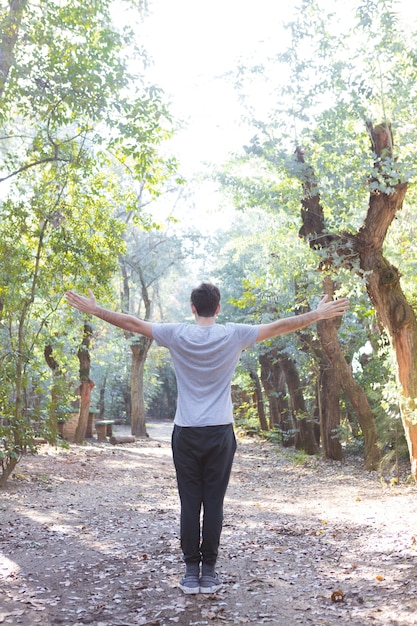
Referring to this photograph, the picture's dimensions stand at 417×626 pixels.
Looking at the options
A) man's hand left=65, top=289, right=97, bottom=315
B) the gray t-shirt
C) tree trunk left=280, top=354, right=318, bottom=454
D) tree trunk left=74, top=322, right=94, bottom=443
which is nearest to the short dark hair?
the gray t-shirt

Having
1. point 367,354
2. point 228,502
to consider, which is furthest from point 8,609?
point 367,354

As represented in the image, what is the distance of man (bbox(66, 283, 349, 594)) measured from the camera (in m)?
4.38

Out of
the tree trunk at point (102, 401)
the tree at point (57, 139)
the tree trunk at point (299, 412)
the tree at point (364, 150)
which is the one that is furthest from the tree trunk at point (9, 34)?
the tree trunk at point (102, 401)

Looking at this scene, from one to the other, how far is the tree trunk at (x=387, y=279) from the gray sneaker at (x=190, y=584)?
6.87m

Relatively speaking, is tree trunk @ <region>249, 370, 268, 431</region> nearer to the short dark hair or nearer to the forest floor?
the forest floor

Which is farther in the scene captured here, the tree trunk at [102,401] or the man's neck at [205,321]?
the tree trunk at [102,401]

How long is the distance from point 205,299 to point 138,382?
23.6 m

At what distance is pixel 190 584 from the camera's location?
4.45 m

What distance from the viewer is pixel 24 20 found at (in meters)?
10.5

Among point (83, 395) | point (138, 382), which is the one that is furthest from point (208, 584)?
point (138, 382)

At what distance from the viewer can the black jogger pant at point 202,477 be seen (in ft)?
14.3

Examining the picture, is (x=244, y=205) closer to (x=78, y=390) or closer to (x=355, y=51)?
(x=355, y=51)

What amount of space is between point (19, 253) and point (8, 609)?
7.55 meters

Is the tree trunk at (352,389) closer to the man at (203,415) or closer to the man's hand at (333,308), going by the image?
the man's hand at (333,308)
